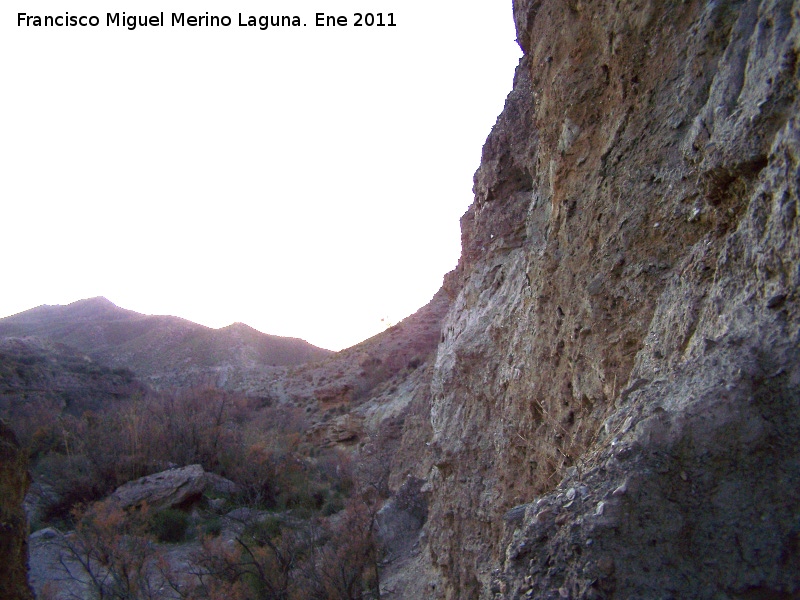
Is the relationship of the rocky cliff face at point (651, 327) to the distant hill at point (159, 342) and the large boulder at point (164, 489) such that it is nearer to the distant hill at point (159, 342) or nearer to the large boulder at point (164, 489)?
the large boulder at point (164, 489)

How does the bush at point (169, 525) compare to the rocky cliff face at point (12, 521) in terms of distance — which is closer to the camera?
the rocky cliff face at point (12, 521)

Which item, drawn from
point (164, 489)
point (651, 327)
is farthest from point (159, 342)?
point (651, 327)

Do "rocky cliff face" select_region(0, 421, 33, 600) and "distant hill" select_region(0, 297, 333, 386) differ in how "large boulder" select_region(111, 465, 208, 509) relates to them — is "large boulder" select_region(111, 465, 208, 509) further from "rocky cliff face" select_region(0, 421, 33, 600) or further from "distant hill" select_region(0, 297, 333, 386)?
"distant hill" select_region(0, 297, 333, 386)

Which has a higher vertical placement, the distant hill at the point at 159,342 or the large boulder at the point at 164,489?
the distant hill at the point at 159,342

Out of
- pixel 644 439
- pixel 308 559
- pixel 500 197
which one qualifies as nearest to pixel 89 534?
pixel 308 559

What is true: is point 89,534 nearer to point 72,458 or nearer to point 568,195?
point 72,458

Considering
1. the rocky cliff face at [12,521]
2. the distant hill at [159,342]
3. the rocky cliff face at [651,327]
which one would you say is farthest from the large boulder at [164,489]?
the distant hill at [159,342]

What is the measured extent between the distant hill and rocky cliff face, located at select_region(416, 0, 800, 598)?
41.2 m

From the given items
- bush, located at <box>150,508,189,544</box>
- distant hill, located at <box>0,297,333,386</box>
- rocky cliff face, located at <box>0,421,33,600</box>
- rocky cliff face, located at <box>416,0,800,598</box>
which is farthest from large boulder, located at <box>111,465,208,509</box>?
distant hill, located at <box>0,297,333,386</box>

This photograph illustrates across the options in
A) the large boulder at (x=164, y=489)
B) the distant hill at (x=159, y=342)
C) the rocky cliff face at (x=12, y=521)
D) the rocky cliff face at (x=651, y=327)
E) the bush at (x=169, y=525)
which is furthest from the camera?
the distant hill at (x=159, y=342)

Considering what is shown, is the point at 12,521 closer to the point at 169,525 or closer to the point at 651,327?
the point at 651,327

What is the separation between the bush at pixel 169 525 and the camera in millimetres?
14297

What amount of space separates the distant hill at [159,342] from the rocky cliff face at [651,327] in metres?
41.2

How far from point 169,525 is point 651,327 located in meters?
14.3
